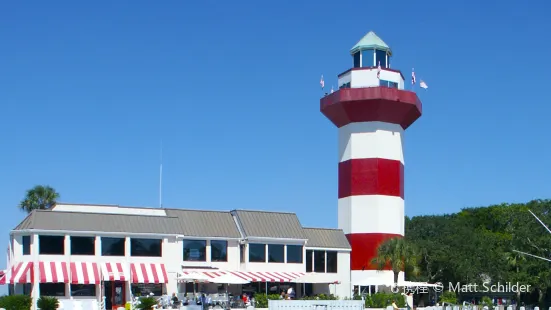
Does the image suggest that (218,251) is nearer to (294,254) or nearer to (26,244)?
(294,254)

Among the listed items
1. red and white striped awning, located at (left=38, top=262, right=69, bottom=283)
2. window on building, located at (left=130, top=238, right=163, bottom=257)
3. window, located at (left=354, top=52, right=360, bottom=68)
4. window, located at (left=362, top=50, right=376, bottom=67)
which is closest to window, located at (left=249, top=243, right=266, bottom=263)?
window on building, located at (left=130, top=238, right=163, bottom=257)

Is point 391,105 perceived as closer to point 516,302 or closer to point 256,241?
point 256,241

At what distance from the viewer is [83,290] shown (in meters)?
50.7

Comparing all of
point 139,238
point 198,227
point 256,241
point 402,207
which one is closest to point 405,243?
point 402,207

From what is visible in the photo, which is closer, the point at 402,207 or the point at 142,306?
the point at 142,306

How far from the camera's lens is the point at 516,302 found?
70000 millimetres

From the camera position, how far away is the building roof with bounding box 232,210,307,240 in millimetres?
57250

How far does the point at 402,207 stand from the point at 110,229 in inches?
907

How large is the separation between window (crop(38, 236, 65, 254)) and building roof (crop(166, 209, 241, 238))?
8043 millimetres

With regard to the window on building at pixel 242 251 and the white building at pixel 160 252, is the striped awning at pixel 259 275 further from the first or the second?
the window on building at pixel 242 251

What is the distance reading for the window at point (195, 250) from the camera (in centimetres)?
5509

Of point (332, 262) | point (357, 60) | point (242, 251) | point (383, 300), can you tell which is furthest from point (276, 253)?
point (357, 60)

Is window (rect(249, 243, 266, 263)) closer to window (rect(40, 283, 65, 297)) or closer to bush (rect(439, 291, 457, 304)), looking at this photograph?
bush (rect(439, 291, 457, 304))

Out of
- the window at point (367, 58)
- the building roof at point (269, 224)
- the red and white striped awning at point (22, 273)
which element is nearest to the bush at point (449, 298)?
the building roof at point (269, 224)
